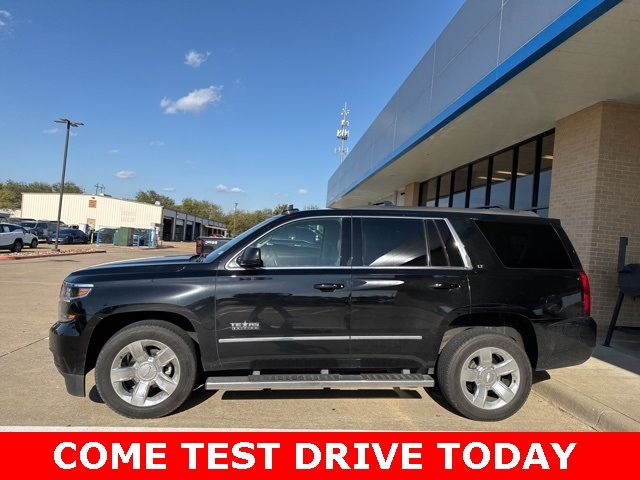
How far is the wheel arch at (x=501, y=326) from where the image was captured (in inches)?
170

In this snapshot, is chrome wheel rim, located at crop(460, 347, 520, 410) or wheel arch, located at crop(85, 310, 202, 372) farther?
chrome wheel rim, located at crop(460, 347, 520, 410)

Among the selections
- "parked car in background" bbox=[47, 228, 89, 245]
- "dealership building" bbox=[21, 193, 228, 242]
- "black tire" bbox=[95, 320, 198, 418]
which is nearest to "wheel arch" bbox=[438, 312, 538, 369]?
"black tire" bbox=[95, 320, 198, 418]

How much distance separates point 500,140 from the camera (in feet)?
34.2

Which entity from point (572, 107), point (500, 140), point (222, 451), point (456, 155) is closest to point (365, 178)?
point (456, 155)

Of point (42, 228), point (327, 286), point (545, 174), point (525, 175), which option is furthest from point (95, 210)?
point (327, 286)

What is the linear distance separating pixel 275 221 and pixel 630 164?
20.7 feet

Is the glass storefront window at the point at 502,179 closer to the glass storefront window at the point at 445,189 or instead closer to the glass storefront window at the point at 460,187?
the glass storefront window at the point at 460,187

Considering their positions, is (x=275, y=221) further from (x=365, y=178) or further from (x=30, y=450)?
(x=365, y=178)

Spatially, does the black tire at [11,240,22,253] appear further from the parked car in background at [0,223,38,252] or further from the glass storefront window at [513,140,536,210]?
the glass storefront window at [513,140,536,210]

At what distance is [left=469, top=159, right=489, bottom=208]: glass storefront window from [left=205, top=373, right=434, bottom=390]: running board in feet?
31.5

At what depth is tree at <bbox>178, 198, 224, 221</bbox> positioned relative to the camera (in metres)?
117

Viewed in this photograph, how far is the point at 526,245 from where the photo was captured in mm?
4543

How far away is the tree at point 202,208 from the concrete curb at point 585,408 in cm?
11481

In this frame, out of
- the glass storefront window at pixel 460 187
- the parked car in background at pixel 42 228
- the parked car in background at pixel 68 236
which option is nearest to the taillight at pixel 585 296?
the glass storefront window at pixel 460 187
